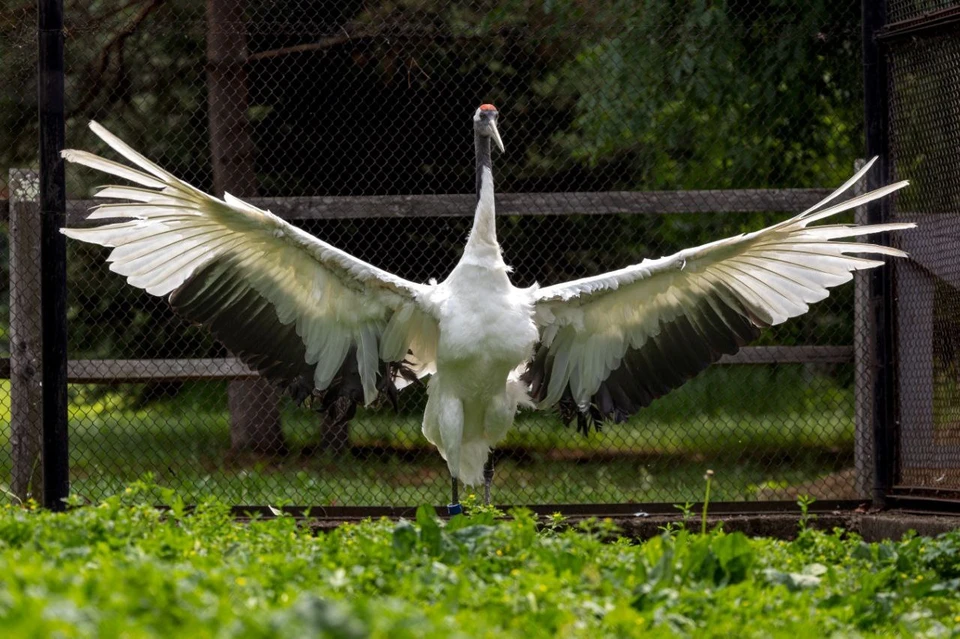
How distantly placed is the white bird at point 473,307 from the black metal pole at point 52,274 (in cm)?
42

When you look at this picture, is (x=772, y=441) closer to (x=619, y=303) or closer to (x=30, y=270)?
(x=619, y=303)

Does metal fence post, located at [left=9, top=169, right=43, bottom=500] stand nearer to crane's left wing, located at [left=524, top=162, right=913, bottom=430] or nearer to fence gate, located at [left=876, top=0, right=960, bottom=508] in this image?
crane's left wing, located at [left=524, top=162, right=913, bottom=430]

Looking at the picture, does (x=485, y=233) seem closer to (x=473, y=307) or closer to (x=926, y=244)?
(x=473, y=307)

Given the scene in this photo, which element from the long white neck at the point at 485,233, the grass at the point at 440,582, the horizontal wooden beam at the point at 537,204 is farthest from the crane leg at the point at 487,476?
the grass at the point at 440,582

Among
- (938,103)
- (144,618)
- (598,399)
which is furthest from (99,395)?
(144,618)

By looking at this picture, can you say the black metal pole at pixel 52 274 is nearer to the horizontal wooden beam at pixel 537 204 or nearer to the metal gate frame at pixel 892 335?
the horizontal wooden beam at pixel 537 204

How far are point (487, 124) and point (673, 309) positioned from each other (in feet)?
4.52

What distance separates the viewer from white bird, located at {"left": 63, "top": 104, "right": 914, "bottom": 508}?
6.13 meters

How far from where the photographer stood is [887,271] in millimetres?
7277

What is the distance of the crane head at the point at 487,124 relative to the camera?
6.94 meters

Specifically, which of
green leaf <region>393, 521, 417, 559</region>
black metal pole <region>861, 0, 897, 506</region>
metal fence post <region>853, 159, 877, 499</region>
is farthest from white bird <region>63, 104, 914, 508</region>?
green leaf <region>393, 521, 417, 559</region>

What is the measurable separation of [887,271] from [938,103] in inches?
37.3

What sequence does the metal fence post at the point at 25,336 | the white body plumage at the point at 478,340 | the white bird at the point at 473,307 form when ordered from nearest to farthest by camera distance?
the white bird at the point at 473,307 < the white body plumage at the point at 478,340 < the metal fence post at the point at 25,336

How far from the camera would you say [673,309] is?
683cm
